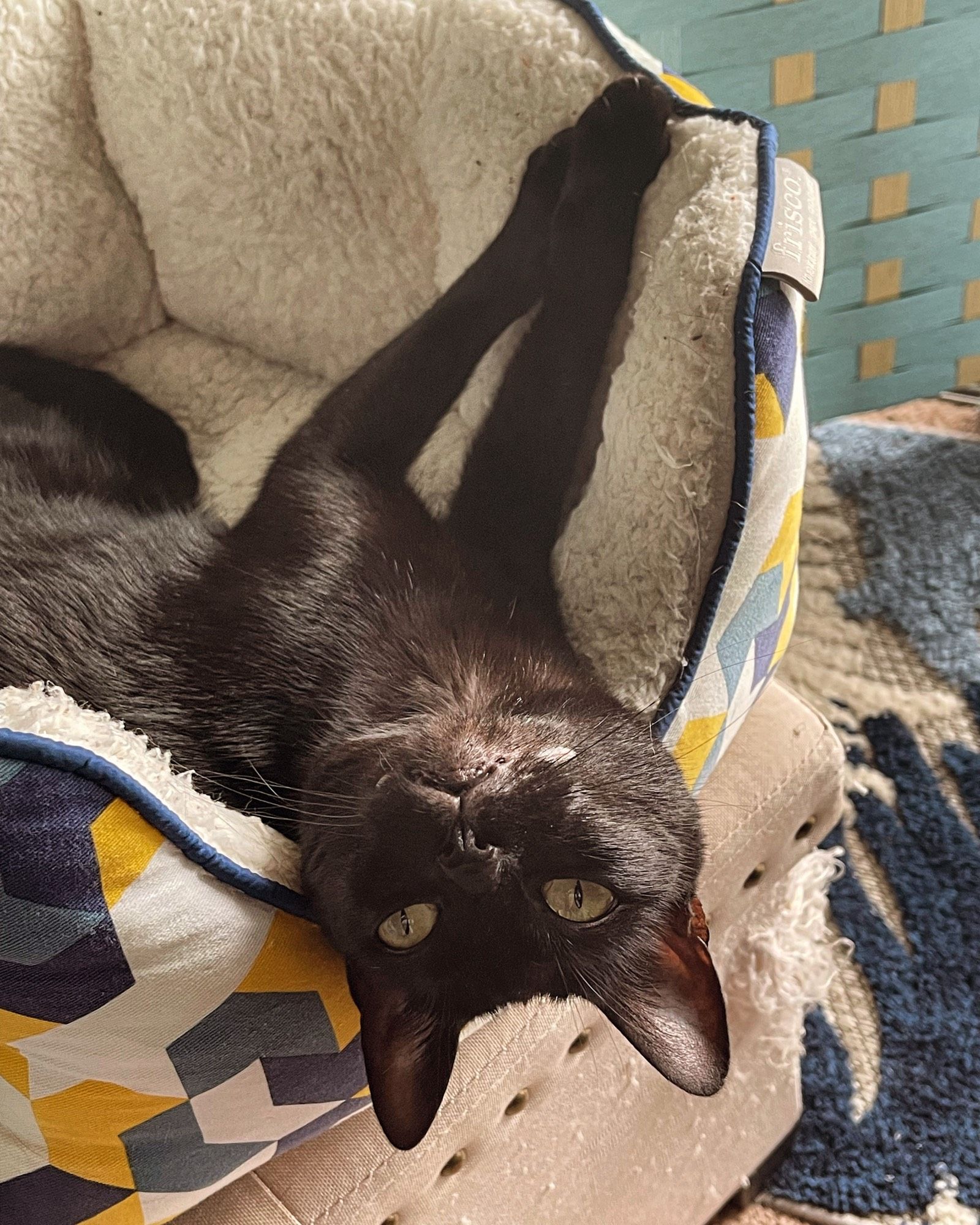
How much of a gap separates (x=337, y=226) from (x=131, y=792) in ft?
1.94

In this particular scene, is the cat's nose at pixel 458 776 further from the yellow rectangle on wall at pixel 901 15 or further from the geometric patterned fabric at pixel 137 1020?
the yellow rectangle on wall at pixel 901 15

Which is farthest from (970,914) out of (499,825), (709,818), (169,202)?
(169,202)

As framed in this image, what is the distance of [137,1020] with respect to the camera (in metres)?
0.53

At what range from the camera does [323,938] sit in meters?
0.60

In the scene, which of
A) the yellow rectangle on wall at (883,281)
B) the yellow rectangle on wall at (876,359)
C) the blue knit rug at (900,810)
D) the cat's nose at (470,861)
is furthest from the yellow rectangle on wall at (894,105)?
the cat's nose at (470,861)

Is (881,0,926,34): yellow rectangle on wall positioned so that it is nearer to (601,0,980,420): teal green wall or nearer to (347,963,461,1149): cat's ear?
(601,0,980,420): teal green wall

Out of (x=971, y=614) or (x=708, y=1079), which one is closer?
(x=708, y=1079)

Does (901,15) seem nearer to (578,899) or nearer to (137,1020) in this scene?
(578,899)

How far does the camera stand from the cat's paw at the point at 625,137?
0.74 metres

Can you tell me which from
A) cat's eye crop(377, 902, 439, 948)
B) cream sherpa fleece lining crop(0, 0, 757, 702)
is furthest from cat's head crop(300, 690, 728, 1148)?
cream sherpa fleece lining crop(0, 0, 757, 702)

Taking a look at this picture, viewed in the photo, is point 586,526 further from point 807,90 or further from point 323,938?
point 807,90

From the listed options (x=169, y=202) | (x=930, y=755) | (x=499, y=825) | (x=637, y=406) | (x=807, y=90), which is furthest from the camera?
(x=930, y=755)

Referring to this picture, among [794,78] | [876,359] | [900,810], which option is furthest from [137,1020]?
[876,359]

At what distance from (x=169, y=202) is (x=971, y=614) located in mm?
1067
